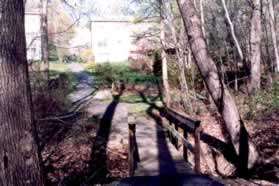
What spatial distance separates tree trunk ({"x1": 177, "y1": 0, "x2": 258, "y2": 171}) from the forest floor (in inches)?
15.7

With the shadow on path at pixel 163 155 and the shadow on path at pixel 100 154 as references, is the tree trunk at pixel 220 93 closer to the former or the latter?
the shadow on path at pixel 163 155

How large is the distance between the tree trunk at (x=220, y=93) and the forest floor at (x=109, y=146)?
1.31ft

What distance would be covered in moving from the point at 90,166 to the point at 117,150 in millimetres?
1186

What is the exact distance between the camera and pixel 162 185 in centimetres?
341

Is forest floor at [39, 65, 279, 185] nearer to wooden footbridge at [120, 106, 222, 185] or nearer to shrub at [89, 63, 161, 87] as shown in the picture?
wooden footbridge at [120, 106, 222, 185]

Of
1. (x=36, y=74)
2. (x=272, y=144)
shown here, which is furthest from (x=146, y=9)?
(x=272, y=144)

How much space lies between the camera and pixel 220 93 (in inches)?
275

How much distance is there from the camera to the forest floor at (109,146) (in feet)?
24.0

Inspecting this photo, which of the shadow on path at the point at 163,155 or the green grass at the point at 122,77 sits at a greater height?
the green grass at the point at 122,77

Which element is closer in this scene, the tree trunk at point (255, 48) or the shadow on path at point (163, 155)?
the shadow on path at point (163, 155)

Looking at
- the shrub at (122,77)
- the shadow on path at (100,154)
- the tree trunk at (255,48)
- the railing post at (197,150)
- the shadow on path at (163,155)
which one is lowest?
the shadow on path at (100,154)

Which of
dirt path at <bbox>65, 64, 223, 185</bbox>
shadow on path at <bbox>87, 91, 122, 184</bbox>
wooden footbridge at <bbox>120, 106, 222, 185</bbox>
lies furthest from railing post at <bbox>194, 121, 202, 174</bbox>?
shadow on path at <bbox>87, 91, 122, 184</bbox>

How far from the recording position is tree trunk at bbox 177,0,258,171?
687cm

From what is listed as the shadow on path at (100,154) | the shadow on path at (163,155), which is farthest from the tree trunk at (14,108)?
the shadow on path at (100,154)
